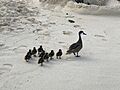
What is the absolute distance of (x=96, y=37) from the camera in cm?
1129

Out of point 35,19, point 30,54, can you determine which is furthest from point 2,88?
point 35,19

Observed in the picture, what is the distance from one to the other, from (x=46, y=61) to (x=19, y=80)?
1.46 m

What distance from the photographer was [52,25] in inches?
497

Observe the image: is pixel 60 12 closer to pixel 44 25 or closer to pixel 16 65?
pixel 44 25

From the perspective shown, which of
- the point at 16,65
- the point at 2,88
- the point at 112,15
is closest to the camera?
the point at 2,88

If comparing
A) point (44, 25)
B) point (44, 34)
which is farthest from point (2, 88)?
point (44, 25)

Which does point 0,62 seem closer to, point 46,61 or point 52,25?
point 46,61

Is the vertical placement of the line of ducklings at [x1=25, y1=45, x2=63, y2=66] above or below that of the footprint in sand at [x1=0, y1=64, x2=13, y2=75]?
above

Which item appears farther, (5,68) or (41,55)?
(41,55)

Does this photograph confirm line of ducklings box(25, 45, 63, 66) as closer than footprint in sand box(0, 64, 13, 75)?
No

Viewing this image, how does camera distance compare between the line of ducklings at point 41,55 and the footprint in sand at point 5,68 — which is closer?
the footprint in sand at point 5,68

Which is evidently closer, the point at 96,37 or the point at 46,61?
the point at 46,61

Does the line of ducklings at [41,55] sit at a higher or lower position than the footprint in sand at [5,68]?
higher

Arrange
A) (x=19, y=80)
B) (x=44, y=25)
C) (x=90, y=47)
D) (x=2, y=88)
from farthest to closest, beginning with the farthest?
(x=44, y=25) → (x=90, y=47) → (x=19, y=80) → (x=2, y=88)
